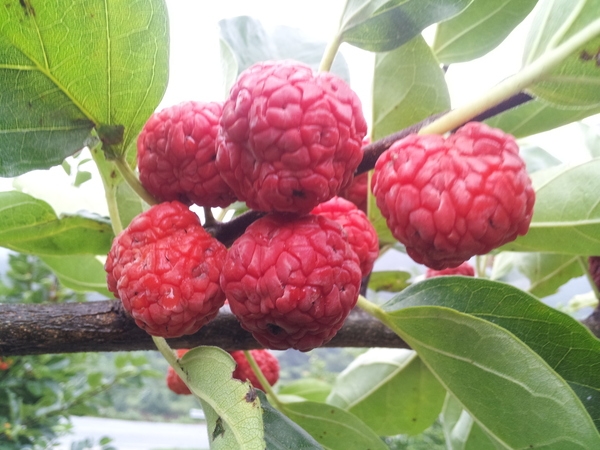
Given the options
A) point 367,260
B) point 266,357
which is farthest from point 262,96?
point 266,357

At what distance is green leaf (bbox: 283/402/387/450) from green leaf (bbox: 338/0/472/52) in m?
0.60

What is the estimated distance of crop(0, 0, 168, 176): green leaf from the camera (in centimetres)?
53

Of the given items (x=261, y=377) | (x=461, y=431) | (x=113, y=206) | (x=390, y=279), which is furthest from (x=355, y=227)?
(x=390, y=279)

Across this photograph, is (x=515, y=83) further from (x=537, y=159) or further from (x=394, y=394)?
(x=394, y=394)

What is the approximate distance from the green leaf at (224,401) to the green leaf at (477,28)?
0.66 metres

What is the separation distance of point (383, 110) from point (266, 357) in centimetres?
61

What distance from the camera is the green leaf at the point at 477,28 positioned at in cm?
81

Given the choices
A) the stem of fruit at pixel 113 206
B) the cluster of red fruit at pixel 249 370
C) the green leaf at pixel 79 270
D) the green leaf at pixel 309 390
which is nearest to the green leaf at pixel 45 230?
the stem of fruit at pixel 113 206

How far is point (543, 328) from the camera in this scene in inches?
23.8

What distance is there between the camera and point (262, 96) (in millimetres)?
507

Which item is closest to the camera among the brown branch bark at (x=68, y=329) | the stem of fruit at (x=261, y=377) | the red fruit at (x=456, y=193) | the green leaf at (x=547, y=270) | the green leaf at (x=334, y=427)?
the red fruit at (x=456, y=193)

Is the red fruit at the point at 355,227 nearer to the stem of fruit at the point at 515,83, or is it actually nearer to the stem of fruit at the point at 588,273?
the stem of fruit at the point at 515,83

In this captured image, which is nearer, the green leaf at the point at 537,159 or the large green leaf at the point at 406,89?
the large green leaf at the point at 406,89

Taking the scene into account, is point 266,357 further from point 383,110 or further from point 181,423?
point 181,423
